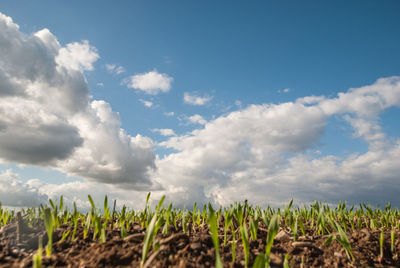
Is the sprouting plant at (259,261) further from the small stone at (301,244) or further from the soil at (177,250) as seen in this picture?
the small stone at (301,244)

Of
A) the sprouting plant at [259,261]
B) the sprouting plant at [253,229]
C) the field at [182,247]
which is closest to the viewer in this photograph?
the sprouting plant at [259,261]

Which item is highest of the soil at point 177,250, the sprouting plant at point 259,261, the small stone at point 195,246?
the sprouting plant at point 259,261

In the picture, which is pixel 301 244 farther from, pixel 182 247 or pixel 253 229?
pixel 182 247

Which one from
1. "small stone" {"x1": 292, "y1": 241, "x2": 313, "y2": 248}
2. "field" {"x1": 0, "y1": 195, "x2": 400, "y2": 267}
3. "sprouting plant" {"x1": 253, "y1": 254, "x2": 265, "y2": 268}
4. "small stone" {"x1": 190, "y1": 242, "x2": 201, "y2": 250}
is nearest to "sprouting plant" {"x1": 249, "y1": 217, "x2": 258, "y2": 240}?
"field" {"x1": 0, "y1": 195, "x2": 400, "y2": 267}

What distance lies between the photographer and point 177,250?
8.35 ft

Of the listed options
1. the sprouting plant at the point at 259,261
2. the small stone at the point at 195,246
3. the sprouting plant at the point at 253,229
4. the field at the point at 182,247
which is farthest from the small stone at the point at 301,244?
the sprouting plant at the point at 259,261

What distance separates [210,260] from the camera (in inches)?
96.8

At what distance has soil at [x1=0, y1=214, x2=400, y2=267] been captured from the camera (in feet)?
7.70

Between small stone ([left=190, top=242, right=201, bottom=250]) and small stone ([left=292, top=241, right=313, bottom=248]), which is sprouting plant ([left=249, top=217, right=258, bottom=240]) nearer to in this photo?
small stone ([left=292, top=241, right=313, bottom=248])

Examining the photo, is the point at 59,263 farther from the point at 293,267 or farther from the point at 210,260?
the point at 293,267

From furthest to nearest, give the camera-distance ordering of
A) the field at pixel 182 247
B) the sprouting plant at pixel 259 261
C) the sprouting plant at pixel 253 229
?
the sprouting plant at pixel 253 229 → the field at pixel 182 247 → the sprouting plant at pixel 259 261

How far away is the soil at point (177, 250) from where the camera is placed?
7.70 ft

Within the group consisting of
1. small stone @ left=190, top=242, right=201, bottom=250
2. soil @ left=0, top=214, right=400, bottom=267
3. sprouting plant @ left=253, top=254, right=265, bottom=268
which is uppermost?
sprouting plant @ left=253, top=254, right=265, bottom=268

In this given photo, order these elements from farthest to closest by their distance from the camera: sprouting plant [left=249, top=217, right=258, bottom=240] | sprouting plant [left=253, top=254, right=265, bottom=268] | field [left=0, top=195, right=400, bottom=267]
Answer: sprouting plant [left=249, top=217, right=258, bottom=240] < field [left=0, top=195, right=400, bottom=267] < sprouting plant [left=253, top=254, right=265, bottom=268]
